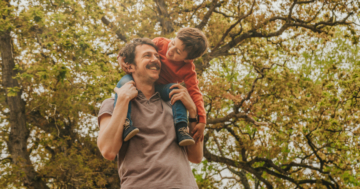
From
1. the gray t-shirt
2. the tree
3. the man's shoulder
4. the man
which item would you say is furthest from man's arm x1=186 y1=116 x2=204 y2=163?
the tree

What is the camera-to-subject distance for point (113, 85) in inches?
231

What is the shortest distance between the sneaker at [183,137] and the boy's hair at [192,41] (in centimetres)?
74

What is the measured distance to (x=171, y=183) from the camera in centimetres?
148

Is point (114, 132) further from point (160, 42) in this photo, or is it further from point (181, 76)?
point (160, 42)

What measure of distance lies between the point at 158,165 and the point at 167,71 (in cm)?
91

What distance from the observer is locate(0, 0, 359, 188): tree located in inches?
234

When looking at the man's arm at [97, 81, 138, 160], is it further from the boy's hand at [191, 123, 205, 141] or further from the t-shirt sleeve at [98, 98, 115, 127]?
the boy's hand at [191, 123, 205, 141]

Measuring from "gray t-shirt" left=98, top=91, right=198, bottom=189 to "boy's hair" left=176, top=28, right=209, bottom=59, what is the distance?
643 millimetres

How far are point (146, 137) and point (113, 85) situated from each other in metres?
4.44

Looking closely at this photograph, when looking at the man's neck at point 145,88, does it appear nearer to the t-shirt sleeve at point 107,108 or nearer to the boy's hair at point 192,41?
the t-shirt sleeve at point 107,108

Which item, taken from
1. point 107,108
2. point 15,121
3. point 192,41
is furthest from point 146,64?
point 15,121

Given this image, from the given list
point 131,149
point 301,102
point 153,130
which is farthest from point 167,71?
point 301,102

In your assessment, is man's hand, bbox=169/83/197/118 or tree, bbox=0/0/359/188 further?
tree, bbox=0/0/359/188

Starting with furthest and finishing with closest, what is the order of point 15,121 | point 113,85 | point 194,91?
point 15,121 < point 113,85 < point 194,91
